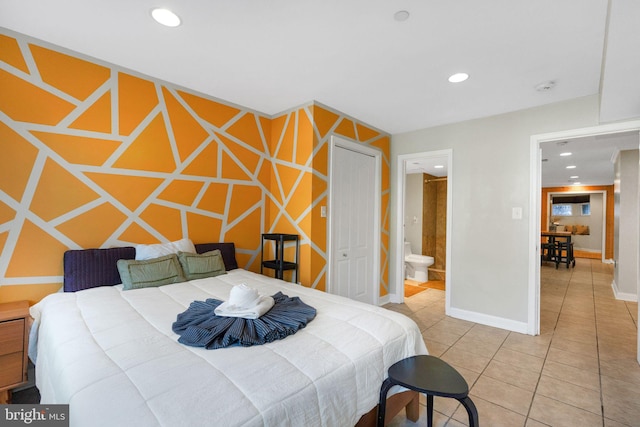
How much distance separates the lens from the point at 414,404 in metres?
1.75

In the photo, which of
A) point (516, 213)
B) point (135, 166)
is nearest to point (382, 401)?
point (135, 166)

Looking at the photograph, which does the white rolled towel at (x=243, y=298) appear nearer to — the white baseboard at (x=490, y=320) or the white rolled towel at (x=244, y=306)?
the white rolled towel at (x=244, y=306)

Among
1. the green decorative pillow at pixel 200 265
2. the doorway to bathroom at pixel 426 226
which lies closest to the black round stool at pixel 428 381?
the green decorative pillow at pixel 200 265

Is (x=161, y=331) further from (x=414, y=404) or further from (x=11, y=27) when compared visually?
(x=11, y=27)

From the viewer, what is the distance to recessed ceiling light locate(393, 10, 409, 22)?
5.80ft

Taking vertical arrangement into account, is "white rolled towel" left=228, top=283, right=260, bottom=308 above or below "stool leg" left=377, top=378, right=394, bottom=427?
above

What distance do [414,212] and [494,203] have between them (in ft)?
8.90

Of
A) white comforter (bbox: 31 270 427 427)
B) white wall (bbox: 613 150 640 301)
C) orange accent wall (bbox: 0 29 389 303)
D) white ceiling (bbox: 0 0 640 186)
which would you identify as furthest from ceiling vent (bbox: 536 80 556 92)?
white wall (bbox: 613 150 640 301)

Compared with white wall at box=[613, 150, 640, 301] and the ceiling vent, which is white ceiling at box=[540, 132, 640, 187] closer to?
white wall at box=[613, 150, 640, 301]

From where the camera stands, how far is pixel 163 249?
2.61 meters

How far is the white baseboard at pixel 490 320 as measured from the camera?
3.19m

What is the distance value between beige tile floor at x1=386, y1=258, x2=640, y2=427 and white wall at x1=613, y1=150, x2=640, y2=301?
0.42 metres

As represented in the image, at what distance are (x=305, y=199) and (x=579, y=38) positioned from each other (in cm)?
256

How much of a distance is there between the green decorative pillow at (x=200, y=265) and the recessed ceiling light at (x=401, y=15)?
2476 mm
